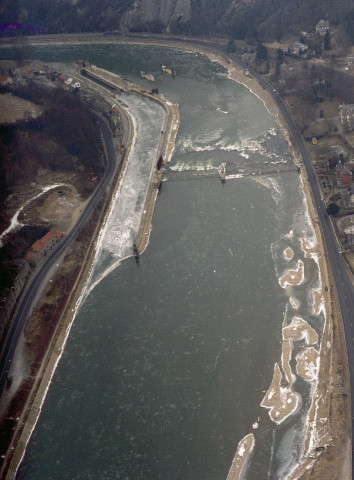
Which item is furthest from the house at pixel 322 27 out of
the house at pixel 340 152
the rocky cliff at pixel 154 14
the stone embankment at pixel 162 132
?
the house at pixel 340 152

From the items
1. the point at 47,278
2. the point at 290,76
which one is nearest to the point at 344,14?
the point at 290,76

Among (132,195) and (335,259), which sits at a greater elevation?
(132,195)

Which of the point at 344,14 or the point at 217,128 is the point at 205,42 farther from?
the point at 217,128

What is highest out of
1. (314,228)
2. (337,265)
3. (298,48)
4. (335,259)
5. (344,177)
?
(298,48)

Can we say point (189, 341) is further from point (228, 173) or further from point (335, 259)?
point (228, 173)

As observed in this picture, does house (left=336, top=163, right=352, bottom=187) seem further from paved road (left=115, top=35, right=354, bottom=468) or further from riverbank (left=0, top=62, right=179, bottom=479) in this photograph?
riverbank (left=0, top=62, right=179, bottom=479)

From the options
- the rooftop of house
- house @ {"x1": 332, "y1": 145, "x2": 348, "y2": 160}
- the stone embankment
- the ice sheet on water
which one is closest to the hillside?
the stone embankment

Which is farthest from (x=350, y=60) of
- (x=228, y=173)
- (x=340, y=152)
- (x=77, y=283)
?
(x=77, y=283)

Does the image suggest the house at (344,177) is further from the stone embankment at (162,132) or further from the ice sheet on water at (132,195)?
the ice sheet on water at (132,195)
